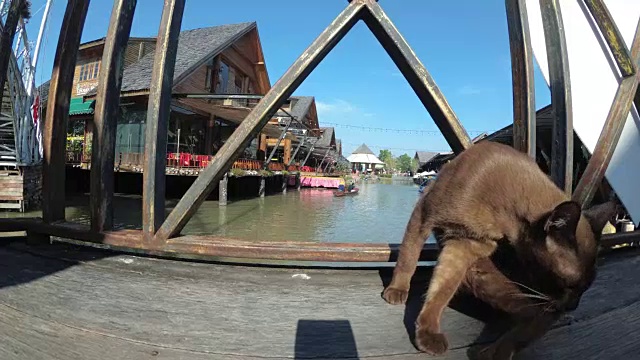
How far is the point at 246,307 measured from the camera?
5.09 feet

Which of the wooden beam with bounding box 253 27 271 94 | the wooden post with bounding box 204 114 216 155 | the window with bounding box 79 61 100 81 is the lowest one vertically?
the wooden post with bounding box 204 114 216 155

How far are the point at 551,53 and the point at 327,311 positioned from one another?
6.16 ft

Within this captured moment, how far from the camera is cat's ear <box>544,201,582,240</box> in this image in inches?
48.9

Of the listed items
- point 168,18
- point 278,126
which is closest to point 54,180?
point 168,18

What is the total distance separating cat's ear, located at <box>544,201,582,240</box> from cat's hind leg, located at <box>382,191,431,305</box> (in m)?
0.52

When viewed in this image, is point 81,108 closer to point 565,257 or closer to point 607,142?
point 607,142

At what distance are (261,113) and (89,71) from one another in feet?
78.7

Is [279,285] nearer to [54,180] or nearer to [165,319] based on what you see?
[165,319]

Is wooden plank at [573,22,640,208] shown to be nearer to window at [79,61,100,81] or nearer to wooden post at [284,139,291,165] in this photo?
window at [79,61,100,81]

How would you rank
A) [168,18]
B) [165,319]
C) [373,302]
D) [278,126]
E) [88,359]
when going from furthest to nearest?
[278,126] < [168,18] < [373,302] < [165,319] < [88,359]

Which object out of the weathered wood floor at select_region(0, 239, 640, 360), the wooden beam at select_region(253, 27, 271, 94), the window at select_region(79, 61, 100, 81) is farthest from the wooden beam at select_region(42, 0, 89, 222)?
the window at select_region(79, 61, 100, 81)

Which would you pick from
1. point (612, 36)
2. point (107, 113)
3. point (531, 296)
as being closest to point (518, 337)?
point (531, 296)

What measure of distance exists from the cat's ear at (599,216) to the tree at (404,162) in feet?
355

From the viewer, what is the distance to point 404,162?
114 meters
